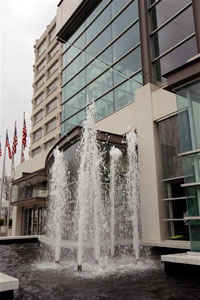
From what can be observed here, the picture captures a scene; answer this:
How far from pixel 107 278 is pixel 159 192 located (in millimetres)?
6660

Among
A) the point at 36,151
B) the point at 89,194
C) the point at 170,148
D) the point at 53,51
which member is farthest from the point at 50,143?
the point at 89,194

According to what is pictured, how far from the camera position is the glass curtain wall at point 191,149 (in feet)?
22.3

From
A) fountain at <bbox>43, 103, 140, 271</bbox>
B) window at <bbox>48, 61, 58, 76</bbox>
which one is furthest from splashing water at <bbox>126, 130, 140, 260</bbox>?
window at <bbox>48, 61, 58, 76</bbox>

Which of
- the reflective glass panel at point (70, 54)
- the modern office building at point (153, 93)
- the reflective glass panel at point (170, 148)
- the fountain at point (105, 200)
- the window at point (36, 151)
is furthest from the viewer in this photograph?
the window at point (36, 151)

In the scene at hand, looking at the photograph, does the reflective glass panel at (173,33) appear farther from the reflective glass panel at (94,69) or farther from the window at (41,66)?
the window at (41,66)

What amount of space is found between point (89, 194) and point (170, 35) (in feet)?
32.3

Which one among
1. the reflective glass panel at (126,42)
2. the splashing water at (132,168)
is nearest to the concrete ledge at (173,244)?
the splashing water at (132,168)

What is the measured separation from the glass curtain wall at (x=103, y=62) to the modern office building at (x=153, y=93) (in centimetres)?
6

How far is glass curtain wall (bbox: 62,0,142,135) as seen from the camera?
15.6 meters

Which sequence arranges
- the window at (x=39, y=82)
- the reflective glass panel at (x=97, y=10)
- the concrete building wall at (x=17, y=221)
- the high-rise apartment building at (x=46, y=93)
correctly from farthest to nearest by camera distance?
1. the window at (x=39, y=82)
2. the high-rise apartment building at (x=46, y=93)
3. the concrete building wall at (x=17, y=221)
4. the reflective glass panel at (x=97, y=10)

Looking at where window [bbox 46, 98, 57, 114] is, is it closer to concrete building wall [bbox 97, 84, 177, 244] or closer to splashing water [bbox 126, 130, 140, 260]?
concrete building wall [bbox 97, 84, 177, 244]

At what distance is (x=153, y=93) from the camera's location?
523 inches

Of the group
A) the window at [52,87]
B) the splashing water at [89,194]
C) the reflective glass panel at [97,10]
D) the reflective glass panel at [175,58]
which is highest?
the window at [52,87]

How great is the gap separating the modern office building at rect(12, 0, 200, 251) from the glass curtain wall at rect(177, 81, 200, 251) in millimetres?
24
